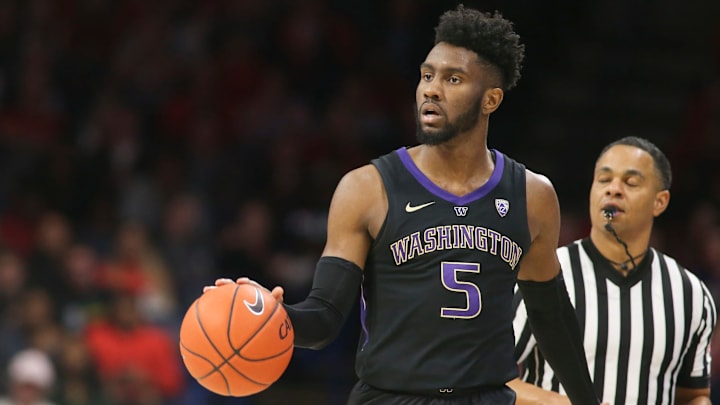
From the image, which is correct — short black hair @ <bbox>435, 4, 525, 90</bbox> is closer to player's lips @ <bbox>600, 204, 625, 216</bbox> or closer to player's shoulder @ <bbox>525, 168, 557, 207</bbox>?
player's shoulder @ <bbox>525, 168, 557, 207</bbox>

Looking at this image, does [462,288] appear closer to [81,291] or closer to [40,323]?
[40,323]

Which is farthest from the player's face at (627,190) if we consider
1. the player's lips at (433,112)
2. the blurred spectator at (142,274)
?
the blurred spectator at (142,274)

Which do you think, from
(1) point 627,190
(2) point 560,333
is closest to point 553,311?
(2) point 560,333

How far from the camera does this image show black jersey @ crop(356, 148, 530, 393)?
12.6 ft

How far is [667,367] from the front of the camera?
190 inches

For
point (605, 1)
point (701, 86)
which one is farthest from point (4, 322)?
point (605, 1)

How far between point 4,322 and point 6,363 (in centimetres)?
38

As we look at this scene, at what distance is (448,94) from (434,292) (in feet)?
2.21

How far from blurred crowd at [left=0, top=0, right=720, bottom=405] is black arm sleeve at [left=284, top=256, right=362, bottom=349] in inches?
208

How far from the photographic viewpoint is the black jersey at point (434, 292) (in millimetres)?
3834

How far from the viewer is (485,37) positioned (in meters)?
3.96

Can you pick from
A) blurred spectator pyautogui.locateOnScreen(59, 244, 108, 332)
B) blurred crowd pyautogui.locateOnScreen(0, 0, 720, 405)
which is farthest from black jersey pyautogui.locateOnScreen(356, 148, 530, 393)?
blurred spectator pyautogui.locateOnScreen(59, 244, 108, 332)

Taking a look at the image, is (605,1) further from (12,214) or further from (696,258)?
(12,214)

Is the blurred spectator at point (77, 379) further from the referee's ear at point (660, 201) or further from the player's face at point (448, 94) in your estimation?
the player's face at point (448, 94)
